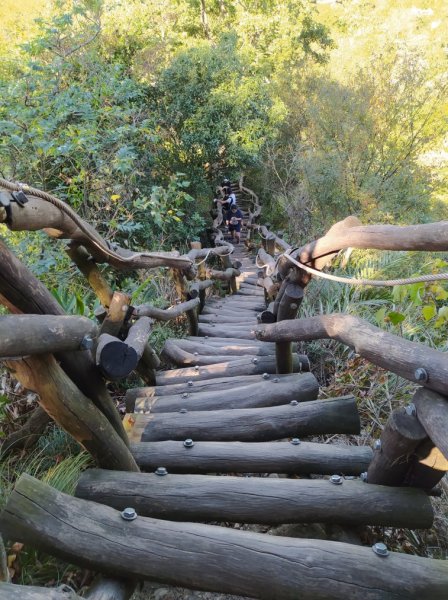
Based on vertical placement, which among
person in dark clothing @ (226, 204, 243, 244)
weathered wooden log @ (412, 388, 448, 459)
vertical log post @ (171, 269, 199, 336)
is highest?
weathered wooden log @ (412, 388, 448, 459)

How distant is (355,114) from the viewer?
351 inches

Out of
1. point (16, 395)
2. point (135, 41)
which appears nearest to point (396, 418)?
point (16, 395)

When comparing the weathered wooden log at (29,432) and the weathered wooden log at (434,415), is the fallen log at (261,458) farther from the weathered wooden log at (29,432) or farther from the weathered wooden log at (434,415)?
the weathered wooden log at (29,432)

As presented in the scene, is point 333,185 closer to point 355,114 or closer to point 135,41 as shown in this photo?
point 355,114

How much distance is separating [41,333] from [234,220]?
11208 millimetres

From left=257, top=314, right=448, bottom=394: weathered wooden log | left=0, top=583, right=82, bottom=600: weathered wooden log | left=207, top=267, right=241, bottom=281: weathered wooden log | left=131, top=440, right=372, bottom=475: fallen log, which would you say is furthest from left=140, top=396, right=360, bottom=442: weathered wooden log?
left=207, top=267, right=241, bottom=281: weathered wooden log

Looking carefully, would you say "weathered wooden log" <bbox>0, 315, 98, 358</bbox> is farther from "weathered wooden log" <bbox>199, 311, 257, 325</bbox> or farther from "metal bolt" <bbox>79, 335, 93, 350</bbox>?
"weathered wooden log" <bbox>199, 311, 257, 325</bbox>

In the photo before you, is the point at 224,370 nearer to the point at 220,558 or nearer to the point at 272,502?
the point at 272,502

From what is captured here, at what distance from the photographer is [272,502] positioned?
1.94 metres

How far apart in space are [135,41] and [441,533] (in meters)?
11.1

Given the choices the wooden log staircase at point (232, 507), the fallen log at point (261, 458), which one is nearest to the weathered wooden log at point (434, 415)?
the wooden log staircase at point (232, 507)

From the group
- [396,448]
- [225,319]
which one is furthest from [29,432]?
[225,319]

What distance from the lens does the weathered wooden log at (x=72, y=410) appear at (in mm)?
1688

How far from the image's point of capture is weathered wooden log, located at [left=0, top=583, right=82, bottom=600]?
1.16 metres
